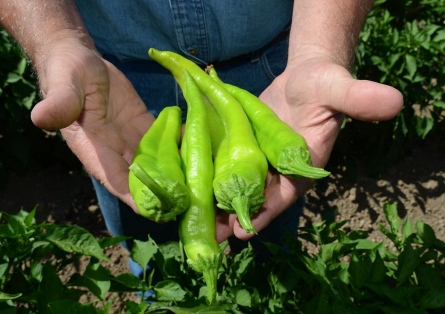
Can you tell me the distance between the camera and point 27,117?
4.41m

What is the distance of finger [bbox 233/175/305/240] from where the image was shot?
6.77 feet

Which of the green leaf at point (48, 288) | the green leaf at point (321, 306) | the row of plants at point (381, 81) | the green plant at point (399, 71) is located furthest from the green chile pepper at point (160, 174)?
the green plant at point (399, 71)

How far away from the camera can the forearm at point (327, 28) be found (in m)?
2.37

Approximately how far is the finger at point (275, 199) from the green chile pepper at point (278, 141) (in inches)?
3.3

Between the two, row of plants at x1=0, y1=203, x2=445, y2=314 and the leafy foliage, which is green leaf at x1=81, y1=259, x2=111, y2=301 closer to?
row of plants at x1=0, y1=203, x2=445, y2=314

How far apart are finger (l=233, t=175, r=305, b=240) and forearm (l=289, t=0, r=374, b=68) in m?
0.62

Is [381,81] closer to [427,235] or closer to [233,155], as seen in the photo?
[427,235]

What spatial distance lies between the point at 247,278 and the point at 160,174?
757 millimetres

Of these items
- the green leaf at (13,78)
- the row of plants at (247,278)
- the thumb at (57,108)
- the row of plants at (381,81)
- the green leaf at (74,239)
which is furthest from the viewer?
the row of plants at (381,81)

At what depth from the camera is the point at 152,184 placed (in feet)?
5.65

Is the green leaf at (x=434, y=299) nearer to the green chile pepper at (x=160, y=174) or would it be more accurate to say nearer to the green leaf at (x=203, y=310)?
the green leaf at (x=203, y=310)

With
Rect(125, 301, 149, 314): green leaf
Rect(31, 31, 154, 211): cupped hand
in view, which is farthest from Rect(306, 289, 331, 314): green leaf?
Rect(31, 31, 154, 211): cupped hand

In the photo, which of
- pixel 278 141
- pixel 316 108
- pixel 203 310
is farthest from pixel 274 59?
pixel 203 310

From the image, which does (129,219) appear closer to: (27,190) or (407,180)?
(27,190)
